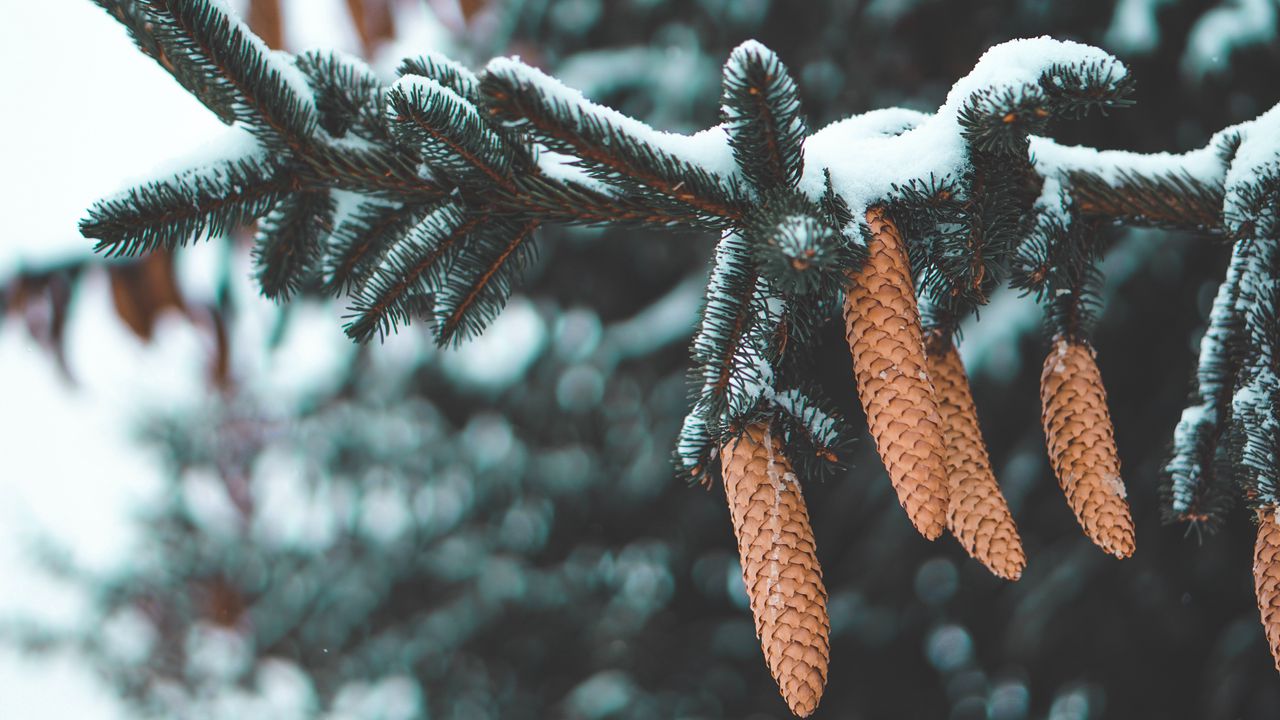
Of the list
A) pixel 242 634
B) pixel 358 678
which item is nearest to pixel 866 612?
pixel 358 678

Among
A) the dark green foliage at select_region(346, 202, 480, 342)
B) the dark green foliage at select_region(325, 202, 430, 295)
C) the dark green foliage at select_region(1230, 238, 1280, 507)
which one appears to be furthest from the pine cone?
the dark green foliage at select_region(325, 202, 430, 295)

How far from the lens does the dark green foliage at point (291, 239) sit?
109cm

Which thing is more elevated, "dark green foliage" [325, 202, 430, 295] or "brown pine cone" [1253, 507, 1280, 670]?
"dark green foliage" [325, 202, 430, 295]

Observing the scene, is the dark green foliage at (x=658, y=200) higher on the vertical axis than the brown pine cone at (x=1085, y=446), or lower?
higher

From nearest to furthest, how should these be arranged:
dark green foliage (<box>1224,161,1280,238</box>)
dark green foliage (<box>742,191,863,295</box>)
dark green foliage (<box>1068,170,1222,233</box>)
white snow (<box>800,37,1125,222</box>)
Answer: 1. dark green foliage (<box>742,191,863,295</box>)
2. white snow (<box>800,37,1125,222</box>)
3. dark green foliage (<box>1224,161,1280,238</box>)
4. dark green foliage (<box>1068,170,1222,233</box>)

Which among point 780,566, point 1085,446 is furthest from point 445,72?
point 1085,446

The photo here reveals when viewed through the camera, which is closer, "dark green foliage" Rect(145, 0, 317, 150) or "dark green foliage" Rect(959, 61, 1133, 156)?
"dark green foliage" Rect(959, 61, 1133, 156)

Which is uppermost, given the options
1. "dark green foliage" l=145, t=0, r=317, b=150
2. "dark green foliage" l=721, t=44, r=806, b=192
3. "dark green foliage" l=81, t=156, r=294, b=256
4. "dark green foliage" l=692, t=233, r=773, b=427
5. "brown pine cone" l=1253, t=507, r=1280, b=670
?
"dark green foliage" l=145, t=0, r=317, b=150

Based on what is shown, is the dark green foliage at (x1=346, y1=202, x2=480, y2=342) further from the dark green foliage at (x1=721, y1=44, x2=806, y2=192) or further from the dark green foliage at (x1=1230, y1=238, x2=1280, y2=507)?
the dark green foliage at (x1=1230, y1=238, x2=1280, y2=507)

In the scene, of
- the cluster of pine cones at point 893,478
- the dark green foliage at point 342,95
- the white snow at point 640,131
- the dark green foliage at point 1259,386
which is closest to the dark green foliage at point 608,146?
the white snow at point 640,131

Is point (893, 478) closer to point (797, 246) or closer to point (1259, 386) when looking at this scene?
point (797, 246)

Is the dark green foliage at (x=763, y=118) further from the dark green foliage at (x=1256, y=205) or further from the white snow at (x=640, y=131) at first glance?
the dark green foliage at (x=1256, y=205)

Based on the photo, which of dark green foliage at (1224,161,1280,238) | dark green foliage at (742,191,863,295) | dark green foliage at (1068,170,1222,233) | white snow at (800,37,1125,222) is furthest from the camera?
dark green foliage at (1068,170,1222,233)

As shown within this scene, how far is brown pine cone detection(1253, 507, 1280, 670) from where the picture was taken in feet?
2.82
